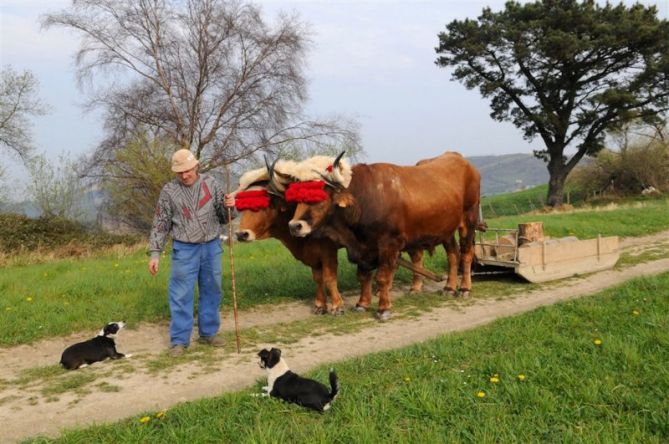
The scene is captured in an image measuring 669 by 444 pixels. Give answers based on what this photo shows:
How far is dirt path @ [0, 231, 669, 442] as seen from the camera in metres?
4.35

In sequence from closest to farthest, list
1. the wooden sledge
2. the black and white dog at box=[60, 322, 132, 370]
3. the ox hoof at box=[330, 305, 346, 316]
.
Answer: the black and white dog at box=[60, 322, 132, 370]
the ox hoof at box=[330, 305, 346, 316]
the wooden sledge

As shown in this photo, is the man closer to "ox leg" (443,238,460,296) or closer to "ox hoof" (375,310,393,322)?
"ox hoof" (375,310,393,322)

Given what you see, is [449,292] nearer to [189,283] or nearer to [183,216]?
[189,283]

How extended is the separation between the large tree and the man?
25.3 m

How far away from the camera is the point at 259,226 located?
7215 millimetres

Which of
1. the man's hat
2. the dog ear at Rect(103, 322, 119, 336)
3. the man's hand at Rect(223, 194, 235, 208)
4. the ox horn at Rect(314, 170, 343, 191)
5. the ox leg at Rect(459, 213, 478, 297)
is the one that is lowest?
the dog ear at Rect(103, 322, 119, 336)

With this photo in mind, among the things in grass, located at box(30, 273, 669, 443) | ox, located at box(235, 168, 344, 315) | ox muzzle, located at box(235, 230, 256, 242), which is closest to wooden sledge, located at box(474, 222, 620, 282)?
ox, located at box(235, 168, 344, 315)

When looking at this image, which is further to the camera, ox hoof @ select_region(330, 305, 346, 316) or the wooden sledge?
the wooden sledge

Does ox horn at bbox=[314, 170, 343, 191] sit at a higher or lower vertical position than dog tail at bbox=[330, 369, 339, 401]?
higher

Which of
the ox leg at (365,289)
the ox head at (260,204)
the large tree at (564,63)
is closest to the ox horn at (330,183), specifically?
the ox head at (260,204)

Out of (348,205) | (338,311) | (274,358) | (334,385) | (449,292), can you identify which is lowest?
(449,292)

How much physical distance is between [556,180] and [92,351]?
30634 mm

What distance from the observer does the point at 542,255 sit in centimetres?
966

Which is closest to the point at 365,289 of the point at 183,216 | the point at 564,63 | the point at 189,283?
the point at 189,283
